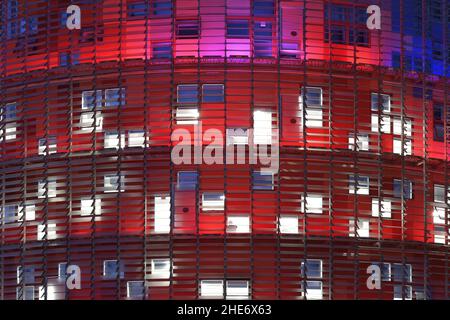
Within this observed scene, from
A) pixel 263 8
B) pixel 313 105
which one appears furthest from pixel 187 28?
pixel 313 105

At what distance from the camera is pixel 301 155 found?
35.2 meters

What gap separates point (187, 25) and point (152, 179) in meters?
3.97

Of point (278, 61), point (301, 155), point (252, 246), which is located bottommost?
point (252, 246)

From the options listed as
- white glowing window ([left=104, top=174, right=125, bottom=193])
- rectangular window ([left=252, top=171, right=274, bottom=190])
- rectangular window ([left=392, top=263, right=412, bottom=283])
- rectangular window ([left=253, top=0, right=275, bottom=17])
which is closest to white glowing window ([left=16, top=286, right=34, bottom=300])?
white glowing window ([left=104, top=174, right=125, bottom=193])

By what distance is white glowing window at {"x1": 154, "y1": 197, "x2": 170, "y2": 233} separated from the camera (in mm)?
35062

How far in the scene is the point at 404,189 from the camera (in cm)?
3647

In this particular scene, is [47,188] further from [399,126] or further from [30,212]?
[399,126]

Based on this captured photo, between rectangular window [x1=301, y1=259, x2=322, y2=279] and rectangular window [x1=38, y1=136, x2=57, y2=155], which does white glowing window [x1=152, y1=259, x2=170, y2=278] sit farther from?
rectangular window [x1=38, y1=136, x2=57, y2=155]

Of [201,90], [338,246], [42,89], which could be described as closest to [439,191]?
[338,246]

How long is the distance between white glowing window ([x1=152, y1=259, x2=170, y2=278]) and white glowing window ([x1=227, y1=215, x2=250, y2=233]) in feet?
5.65

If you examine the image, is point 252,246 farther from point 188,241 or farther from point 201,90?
point 201,90

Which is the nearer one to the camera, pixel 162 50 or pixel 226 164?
pixel 226 164

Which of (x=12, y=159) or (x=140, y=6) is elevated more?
(x=140, y=6)

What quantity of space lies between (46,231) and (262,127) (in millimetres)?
5886
